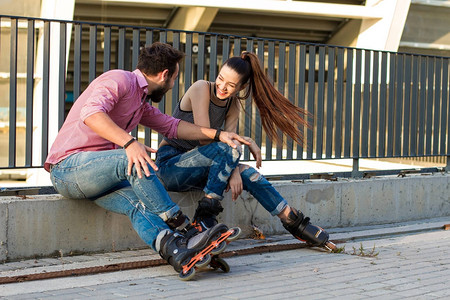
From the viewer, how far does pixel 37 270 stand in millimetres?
4980

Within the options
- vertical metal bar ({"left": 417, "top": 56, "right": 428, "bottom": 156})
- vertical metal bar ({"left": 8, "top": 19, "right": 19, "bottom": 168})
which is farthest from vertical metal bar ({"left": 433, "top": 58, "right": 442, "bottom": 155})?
vertical metal bar ({"left": 8, "top": 19, "right": 19, "bottom": 168})

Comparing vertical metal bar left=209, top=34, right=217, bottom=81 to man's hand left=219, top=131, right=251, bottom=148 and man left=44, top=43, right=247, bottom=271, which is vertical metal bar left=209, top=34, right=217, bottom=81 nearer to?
man left=44, top=43, right=247, bottom=271

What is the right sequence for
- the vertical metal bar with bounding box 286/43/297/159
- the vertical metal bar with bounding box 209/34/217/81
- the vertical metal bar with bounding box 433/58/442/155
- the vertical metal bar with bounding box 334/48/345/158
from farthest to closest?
the vertical metal bar with bounding box 433/58/442/155
the vertical metal bar with bounding box 334/48/345/158
the vertical metal bar with bounding box 286/43/297/159
the vertical metal bar with bounding box 209/34/217/81

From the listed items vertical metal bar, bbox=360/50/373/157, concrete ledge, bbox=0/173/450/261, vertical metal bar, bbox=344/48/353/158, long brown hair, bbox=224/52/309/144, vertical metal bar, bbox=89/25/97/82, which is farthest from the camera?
vertical metal bar, bbox=360/50/373/157

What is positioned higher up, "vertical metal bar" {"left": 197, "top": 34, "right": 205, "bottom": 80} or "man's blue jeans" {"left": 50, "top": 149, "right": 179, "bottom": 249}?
"vertical metal bar" {"left": 197, "top": 34, "right": 205, "bottom": 80}

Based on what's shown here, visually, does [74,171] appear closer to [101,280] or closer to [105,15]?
[101,280]

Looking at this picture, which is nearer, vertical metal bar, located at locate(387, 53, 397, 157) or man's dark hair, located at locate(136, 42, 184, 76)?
man's dark hair, located at locate(136, 42, 184, 76)

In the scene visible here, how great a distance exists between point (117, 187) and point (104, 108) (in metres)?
0.61

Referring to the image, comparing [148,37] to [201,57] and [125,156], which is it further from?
[125,156]

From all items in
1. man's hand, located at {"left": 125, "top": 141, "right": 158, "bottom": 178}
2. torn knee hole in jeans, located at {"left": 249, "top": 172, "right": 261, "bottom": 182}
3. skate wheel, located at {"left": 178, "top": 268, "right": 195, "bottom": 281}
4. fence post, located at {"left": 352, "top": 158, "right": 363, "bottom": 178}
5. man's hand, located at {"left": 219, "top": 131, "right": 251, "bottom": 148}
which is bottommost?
skate wheel, located at {"left": 178, "top": 268, "right": 195, "bottom": 281}

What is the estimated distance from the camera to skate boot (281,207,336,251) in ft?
18.7

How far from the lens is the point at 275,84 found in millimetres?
7230

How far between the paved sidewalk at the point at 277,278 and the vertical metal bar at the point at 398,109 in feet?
7.43

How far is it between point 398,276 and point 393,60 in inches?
147
